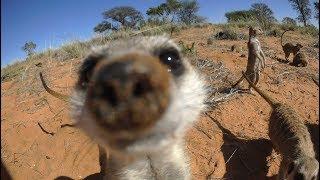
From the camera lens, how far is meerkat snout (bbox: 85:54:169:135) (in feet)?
4.72

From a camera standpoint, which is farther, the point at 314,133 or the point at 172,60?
the point at 314,133

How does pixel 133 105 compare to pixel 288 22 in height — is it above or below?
below

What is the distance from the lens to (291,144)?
20.2 ft

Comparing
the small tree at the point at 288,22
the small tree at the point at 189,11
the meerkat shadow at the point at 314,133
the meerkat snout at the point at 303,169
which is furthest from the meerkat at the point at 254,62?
the small tree at the point at 189,11

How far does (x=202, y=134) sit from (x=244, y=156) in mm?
753

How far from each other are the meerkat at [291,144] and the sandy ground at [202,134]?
0.46 meters

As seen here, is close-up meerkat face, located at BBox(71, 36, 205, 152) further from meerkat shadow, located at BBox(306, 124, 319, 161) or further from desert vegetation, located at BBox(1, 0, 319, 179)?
meerkat shadow, located at BBox(306, 124, 319, 161)

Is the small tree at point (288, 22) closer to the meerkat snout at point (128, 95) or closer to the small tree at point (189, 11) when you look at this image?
the small tree at point (189, 11)

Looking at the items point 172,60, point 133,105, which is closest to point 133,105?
point 133,105

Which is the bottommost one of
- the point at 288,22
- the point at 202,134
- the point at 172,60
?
the point at 202,134

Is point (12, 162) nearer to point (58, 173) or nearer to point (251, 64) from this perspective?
point (58, 173)

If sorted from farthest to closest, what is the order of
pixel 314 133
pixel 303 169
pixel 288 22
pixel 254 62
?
1. pixel 288 22
2. pixel 254 62
3. pixel 314 133
4. pixel 303 169

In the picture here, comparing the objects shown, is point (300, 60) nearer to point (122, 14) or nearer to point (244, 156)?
point (244, 156)

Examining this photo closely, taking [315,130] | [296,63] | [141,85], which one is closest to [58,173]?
[315,130]
